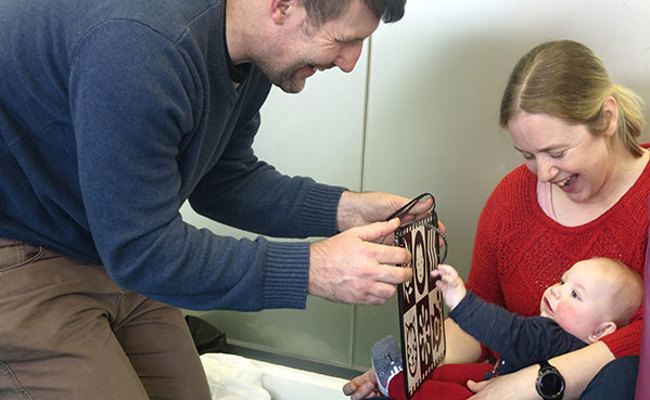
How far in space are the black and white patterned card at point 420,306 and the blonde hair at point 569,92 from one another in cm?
34

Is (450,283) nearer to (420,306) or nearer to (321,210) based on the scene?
(420,306)

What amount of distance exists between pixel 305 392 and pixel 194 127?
1160mm

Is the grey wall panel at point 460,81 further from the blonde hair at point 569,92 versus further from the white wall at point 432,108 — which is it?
the blonde hair at point 569,92

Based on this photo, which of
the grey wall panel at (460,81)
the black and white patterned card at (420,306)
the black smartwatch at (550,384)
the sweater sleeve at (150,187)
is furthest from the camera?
the grey wall panel at (460,81)

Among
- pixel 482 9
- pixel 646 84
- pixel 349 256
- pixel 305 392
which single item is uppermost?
pixel 482 9

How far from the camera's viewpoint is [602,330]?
4.31ft

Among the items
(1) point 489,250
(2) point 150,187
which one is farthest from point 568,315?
(2) point 150,187

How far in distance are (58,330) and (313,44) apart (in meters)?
0.73

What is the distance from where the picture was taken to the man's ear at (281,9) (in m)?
1.12

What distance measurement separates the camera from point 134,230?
1.05 meters

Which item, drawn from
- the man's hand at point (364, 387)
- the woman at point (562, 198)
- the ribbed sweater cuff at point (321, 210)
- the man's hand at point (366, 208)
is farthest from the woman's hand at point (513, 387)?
the ribbed sweater cuff at point (321, 210)

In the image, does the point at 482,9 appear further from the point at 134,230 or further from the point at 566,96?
the point at 134,230

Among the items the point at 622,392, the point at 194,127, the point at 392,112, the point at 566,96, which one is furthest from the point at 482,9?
the point at 622,392

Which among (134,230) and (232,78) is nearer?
(134,230)
